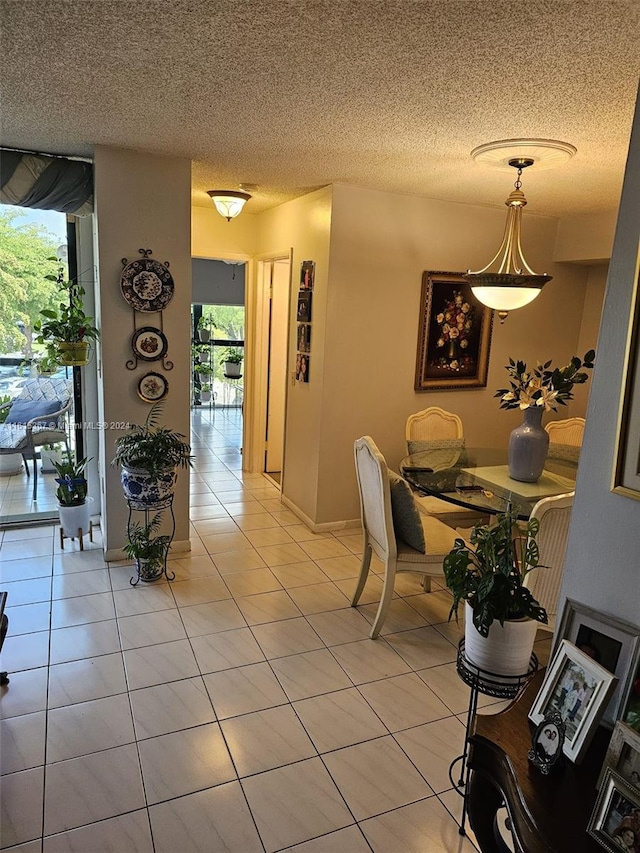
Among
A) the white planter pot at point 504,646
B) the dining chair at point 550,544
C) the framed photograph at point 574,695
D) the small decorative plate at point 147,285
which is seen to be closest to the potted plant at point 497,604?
the white planter pot at point 504,646

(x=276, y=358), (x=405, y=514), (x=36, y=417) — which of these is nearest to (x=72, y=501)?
(x=36, y=417)

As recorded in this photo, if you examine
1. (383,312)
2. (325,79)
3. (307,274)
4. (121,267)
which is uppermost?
(325,79)

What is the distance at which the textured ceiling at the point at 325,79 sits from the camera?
1601mm

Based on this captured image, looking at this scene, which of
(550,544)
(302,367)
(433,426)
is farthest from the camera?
(302,367)

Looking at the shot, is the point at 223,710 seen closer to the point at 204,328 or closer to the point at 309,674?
the point at 309,674

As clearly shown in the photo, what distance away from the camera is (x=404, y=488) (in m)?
2.91

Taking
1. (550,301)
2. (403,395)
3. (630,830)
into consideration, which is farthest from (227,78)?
(550,301)

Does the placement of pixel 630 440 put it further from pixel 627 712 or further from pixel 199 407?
pixel 199 407

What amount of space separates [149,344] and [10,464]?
66.3 inches

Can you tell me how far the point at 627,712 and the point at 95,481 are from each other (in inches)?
152

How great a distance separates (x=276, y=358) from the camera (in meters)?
5.70

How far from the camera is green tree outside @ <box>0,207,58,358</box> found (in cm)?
369

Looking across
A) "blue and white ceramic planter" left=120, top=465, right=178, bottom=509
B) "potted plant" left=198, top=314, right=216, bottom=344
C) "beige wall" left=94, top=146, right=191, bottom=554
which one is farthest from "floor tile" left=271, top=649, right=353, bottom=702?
"potted plant" left=198, top=314, right=216, bottom=344

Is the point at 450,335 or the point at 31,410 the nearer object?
the point at 31,410
